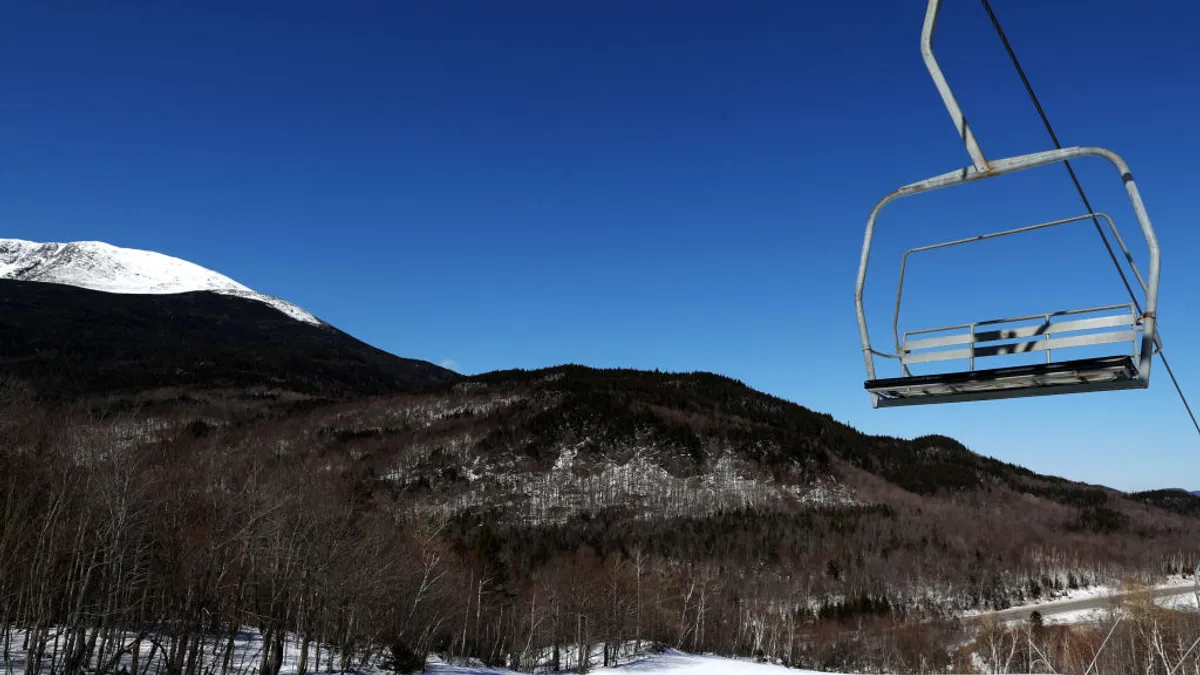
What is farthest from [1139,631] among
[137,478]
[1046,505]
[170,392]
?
[170,392]

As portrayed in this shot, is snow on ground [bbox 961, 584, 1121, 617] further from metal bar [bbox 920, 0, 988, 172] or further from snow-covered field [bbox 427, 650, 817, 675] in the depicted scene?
metal bar [bbox 920, 0, 988, 172]

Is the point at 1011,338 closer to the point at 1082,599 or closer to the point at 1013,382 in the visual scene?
the point at 1013,382

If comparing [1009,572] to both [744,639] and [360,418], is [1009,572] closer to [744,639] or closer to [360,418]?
[744,639]

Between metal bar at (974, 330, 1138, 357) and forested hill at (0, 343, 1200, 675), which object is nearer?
metal bar at (974, 330, 1138, 357)

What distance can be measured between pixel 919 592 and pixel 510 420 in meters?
70.8

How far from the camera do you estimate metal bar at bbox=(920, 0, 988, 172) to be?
621cm

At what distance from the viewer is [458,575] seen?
207 feet

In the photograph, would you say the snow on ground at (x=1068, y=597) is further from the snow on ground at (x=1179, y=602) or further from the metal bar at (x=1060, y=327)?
the metal bar at (x=1060, y=327)

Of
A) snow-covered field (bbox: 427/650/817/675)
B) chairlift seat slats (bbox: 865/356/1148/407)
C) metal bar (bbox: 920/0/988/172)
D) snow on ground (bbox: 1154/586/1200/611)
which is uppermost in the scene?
metal bar (bbox: 920/0/988/172)

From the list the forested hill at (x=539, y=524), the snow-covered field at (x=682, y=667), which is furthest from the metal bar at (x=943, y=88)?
the snow-covered field at (x=682, y=667)

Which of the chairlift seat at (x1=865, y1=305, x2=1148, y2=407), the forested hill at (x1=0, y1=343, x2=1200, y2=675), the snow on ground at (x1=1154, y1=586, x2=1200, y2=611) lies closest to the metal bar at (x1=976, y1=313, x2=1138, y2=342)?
the chairlift seat at (x1=865, y1=305, x2=1148, y2=407)

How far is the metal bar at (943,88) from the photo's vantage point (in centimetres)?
621

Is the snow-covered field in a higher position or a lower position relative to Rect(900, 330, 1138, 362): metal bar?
lower

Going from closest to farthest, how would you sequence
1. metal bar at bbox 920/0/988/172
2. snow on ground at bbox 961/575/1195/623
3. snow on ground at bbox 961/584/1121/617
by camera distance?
metal bar at bbox 920/0/988/172, snow on ground at bbox 961/575/1195/623, snow on ground at bbox 961/584/1121/617
